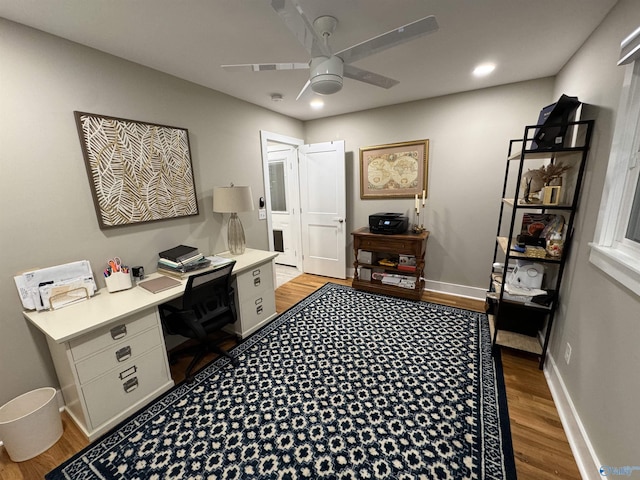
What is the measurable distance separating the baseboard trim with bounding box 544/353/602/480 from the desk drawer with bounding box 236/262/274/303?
7.78ft

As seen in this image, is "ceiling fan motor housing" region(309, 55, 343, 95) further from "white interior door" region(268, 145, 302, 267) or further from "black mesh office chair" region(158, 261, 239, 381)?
"white interior door" region(268, 145, 302, 267)

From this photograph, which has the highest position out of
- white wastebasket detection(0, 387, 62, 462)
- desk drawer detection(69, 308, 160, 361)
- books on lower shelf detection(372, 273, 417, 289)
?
desk drawer detection(69, 308, 160, 361)

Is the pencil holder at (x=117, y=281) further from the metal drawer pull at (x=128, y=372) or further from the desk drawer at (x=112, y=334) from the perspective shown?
the metal drawer pull at (x=128, y=372)

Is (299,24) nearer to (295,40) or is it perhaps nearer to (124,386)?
(295,40)

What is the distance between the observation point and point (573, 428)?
146 cm

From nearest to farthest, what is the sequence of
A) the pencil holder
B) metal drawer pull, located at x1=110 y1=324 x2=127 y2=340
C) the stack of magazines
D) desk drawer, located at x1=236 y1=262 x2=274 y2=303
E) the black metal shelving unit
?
1. metal drawer pull, located at x1=110 y1=324 x2=127 y2=340
2. the black metal shelving unit
3. the pencil holder
4. the stack of magazines
5. desk drawer, located at x1=236 y1=262 x2=274 y2=303

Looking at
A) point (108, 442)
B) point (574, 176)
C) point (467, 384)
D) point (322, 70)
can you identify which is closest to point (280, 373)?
Result: point (108, 442)

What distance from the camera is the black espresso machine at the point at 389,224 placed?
123 inches

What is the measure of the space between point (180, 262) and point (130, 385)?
90cm

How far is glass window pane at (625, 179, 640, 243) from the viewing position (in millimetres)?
1266

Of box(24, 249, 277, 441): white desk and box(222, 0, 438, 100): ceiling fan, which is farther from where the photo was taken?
box(24, 249, 277, 441): white desk

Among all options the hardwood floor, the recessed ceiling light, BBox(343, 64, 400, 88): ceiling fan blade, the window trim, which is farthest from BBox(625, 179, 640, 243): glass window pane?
the recessed ceiling light

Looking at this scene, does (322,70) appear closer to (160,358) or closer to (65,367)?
(160,358)

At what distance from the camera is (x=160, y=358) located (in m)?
1.83
